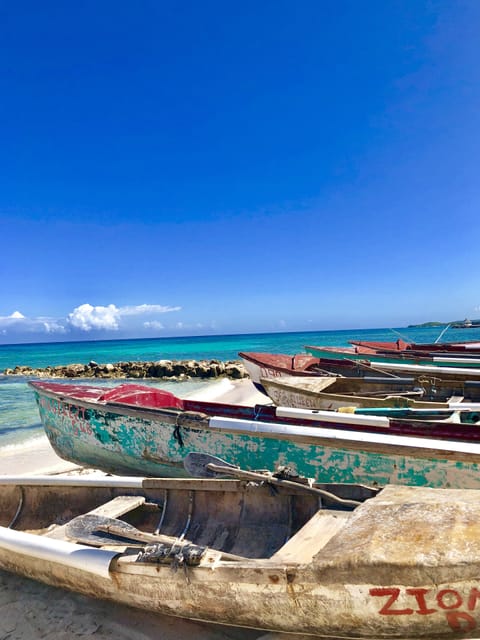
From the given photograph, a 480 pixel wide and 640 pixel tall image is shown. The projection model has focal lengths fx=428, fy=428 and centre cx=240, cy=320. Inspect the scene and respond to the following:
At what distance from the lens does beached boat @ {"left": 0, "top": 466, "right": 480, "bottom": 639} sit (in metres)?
2.20

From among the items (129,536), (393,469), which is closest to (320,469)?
(393,469)

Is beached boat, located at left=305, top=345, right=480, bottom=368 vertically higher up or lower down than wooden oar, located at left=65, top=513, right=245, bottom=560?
higher up

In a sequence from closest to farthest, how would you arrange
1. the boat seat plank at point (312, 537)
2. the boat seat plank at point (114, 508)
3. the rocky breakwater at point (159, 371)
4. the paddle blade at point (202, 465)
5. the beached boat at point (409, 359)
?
the boat seat plank at point (312, 537) < the boat seat plank at point (114, 508) < the paddle blade at point (202, 465) < the beached boat at point (409, 359) < the rocky breakwater at point (159, 371)

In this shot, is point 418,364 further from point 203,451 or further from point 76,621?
point 76,621

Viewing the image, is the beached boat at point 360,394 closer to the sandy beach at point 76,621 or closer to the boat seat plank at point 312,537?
the boat seat plank at point 312,537

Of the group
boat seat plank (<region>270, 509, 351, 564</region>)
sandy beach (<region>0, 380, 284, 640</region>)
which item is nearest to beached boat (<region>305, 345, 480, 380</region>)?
boat seat plank (<region>270, 509, 351, 564</region>)

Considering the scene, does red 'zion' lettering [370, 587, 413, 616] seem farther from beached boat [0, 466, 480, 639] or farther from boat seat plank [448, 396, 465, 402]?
boat seat plank [448, 396, 465, 402]

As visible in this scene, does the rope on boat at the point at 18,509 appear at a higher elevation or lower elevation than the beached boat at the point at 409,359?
lower

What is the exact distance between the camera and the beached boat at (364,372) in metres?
8.42

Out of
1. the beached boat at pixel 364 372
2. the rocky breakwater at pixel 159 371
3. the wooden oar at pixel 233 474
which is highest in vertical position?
the beached boat at pixel 364 372

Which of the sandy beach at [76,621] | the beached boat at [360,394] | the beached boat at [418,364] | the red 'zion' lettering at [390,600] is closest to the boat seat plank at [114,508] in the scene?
the sandy beach at [76,621]

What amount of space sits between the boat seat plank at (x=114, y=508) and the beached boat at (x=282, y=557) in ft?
0.06

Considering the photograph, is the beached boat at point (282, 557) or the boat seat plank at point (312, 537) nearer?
the beached boat at point (282, 557)

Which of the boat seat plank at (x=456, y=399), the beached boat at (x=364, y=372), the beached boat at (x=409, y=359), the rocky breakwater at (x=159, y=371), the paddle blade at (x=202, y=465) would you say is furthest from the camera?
the rocky breakwater at (x=159, y=371)
